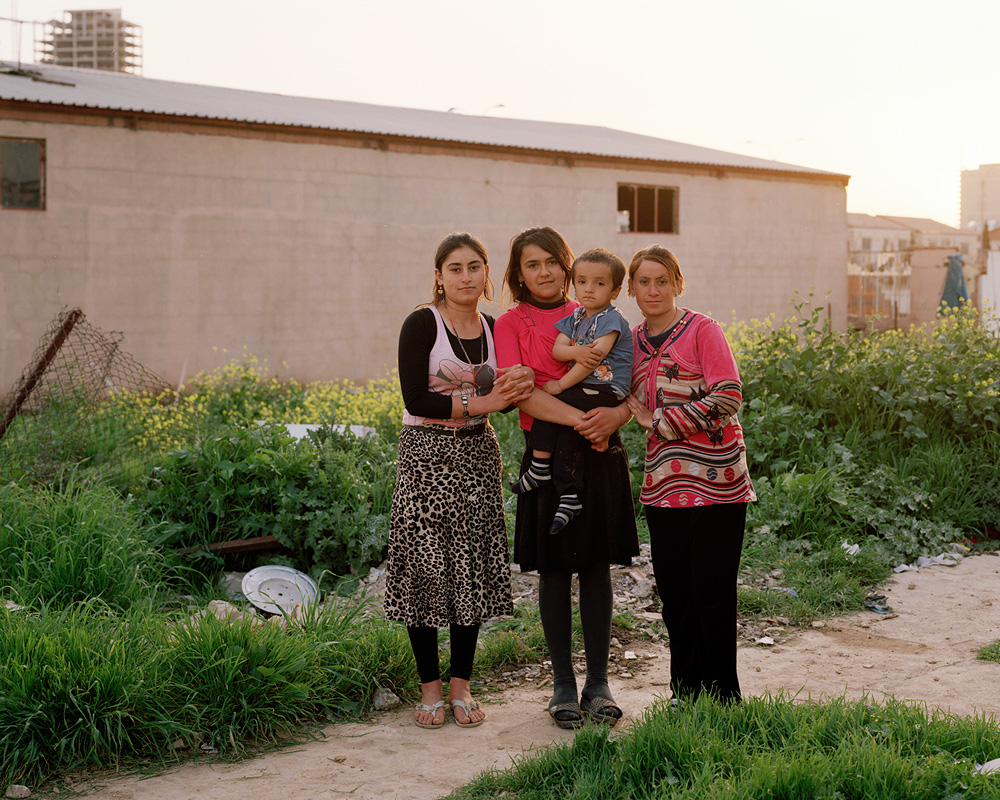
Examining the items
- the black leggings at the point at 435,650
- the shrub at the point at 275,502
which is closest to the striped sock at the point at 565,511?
the black leggings at the point at 435,650

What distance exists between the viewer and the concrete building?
12656 millimetres

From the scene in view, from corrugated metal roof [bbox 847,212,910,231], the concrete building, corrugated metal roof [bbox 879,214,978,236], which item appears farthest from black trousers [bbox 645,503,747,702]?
corrugated metal roof [bbox 879,214,978,236]

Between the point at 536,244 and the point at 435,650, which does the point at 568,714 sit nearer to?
the point at 435,650

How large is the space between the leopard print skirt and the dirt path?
468 mm

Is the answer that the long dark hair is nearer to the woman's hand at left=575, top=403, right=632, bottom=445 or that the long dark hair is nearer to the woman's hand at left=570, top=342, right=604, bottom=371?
the woman's hand at left=570, top=342, right=604, bottom=371

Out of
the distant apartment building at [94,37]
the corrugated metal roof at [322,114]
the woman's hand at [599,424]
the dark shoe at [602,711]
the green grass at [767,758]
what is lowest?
the dark shoe at [602,711]

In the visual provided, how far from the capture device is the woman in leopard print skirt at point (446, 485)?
12.0ft

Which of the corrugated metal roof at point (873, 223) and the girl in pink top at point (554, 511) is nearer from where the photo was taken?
the girl in pink top at point (554, 511)

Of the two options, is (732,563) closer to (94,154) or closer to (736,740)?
(736,740)

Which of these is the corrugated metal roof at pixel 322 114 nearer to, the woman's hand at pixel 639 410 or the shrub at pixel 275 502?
the shrub at pixel 275 502

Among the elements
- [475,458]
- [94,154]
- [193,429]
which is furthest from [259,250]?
[475,458]

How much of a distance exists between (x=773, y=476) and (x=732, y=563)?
148 inches

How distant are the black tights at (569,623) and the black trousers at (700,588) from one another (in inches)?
10.1

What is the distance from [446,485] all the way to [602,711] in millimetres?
1082
